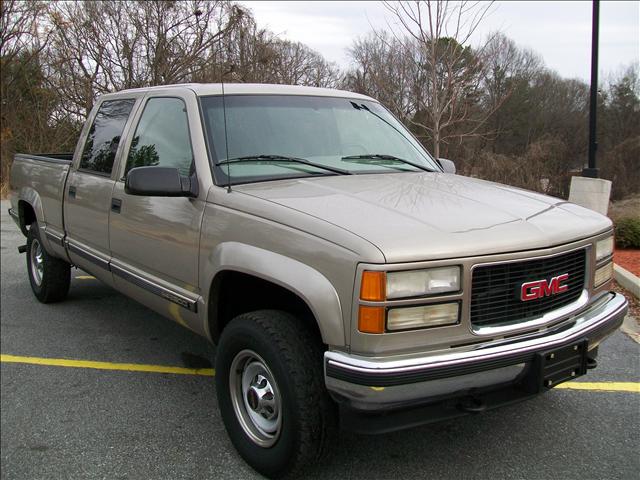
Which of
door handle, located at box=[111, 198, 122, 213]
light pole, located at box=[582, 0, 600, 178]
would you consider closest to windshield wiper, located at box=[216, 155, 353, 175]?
door handle, located at box=[111, 198, 122, 213]

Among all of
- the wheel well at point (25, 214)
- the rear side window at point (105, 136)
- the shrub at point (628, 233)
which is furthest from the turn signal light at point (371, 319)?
the shrub at point (628, 233)

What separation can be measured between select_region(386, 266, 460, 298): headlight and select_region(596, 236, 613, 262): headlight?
1.11 meters

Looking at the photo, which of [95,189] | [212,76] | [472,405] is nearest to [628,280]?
[472,405]

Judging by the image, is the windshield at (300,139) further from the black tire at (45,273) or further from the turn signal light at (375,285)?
the black tire at (45,273)

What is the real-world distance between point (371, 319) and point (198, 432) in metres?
1.56

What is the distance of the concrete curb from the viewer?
5804 millimetres

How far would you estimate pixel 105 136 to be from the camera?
449cm

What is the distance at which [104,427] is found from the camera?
10.8ft

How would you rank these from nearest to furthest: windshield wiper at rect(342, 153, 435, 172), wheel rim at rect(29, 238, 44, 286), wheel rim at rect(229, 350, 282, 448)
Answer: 1. wheel rim at rect(229, 350, 282, 448)
2. windshield wiper at rect(342, 153, 435, 172)
3. wheel rim at rect(29, 238, 44, 286)

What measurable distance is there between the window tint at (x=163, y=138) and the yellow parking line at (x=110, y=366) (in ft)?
4.75

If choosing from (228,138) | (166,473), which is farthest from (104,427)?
(228,138)

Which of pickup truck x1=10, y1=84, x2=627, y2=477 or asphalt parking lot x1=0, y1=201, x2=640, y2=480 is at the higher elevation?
pickup truck x1=10, y1=84, x2=627, y2=477

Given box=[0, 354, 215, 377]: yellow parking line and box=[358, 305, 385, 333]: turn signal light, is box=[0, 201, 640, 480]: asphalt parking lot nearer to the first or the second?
box=[0, 354, 215, 377]: yellow parking line

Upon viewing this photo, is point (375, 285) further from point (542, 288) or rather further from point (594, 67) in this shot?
point (594, 67)
